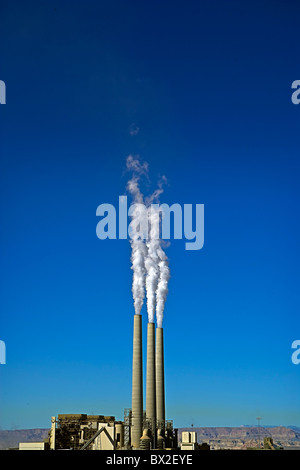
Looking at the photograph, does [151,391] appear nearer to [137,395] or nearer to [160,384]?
[160,384]

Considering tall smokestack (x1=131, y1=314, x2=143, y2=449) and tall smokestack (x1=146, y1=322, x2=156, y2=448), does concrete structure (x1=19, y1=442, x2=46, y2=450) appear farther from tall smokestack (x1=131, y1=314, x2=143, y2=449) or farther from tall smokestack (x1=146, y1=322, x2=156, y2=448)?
tall smokestack (x1=146, y1=322, x2=156, y2=448)

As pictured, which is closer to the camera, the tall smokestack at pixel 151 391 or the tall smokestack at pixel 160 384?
the tall smokestack at pixel 151 391

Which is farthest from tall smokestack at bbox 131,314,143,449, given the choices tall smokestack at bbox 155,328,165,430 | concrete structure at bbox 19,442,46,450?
concrete structure at bbox 19,442,46,450

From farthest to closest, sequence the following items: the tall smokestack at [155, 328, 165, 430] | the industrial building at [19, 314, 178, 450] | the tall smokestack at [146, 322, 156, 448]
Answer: the tall smokestack at [155, 328, 165, 430], the tall smokestack at [146, 322, 156, 448], the industrial building at [19, 314, 178, 450]

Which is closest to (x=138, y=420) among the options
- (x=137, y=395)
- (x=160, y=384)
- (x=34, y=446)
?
(x=137, y=395)

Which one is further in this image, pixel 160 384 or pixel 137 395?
pixel 160 384

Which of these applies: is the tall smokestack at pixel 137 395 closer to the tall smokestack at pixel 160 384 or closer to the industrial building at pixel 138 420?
the industrial building at pixel 138 420

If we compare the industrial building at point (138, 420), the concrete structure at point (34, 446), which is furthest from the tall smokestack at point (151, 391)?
the concrete structure at point (34, 446)

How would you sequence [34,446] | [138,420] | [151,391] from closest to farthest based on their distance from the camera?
1. [34,446]
2. [138,420]
3. [151,391]

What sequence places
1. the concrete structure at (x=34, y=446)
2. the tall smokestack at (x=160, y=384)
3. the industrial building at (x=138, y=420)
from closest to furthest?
the concrete structure at (x=34, y=446), the industrial building at (x=138, y=420), the tall smokestack at (x=160, y=384)
